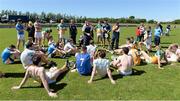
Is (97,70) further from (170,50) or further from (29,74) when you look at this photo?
(170,50)

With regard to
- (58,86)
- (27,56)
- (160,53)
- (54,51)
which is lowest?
(58,86)

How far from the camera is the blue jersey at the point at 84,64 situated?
1368 centimetres

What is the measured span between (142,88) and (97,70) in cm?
205

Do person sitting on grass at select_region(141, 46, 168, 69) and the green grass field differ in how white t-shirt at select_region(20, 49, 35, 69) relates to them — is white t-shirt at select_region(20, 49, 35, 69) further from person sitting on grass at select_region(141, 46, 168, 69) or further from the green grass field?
person sitting on grass at select_region(141, 46, 168, 69)

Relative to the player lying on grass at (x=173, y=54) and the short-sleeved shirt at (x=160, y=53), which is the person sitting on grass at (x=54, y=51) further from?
the player lying on grass at (x=173, y=54)

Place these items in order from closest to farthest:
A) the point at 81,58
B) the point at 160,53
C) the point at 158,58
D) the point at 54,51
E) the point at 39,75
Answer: the point at 39,75 < the point at 81,58 < the point at 158,58 < the point at 160,53 < the point at 54,51

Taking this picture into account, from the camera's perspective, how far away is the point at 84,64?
1369 cm

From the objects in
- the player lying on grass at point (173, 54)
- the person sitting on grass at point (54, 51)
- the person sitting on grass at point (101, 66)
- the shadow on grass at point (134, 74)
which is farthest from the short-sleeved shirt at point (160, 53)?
the person sitting on grass at point (54, 51)

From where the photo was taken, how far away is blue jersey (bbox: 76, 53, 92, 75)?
13.7 metres

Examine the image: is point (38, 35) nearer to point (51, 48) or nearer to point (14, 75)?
point (51, 48)

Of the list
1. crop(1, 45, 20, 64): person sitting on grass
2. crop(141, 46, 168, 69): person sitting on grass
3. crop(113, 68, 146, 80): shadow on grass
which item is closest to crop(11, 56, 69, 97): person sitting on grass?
crop(113, 68, 146, 80): shadow on grass

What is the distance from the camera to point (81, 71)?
546 inches

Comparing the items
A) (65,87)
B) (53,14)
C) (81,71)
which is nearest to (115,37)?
(81,71)

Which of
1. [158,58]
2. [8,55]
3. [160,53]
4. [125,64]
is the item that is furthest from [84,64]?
[8,55]
